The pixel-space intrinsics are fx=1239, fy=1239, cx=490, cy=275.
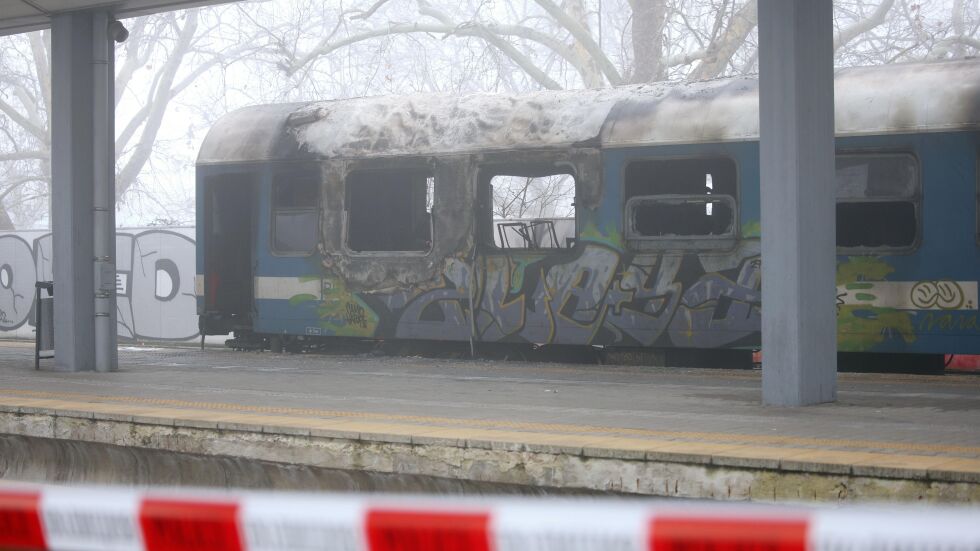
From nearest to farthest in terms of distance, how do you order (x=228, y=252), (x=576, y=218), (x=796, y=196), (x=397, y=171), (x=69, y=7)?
(x=796, y=196) < (x=69, y=7) < (x=576, y=218) < (x=397, y=171) < (x=228, y=252)

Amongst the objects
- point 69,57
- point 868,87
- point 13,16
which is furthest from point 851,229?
point 13,16

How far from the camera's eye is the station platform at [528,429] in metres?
6.14

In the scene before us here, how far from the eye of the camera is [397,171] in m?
15.4

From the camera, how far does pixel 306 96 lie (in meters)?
37.7

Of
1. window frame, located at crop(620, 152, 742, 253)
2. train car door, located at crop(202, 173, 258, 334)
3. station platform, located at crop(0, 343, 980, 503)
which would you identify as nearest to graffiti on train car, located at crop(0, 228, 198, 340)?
train car door, located at crop(202, 173, 258, 334)

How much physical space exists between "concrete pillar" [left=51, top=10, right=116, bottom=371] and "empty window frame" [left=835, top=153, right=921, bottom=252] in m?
7.63

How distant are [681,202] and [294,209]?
5396mm

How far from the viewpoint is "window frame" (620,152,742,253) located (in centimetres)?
1305

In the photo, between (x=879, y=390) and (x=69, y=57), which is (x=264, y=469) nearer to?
(x=879, y=390)

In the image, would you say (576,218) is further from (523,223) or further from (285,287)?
(285,287)

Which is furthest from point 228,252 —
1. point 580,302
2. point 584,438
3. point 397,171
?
point 584,438

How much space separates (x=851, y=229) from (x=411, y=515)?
10.7 m

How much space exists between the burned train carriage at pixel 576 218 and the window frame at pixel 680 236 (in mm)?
19

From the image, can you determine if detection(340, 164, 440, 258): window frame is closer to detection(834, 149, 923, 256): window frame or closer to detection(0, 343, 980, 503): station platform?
detection(0, 343, 980, 503): station platform
